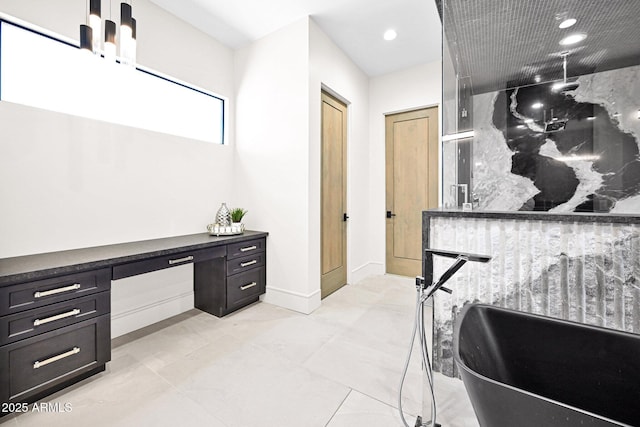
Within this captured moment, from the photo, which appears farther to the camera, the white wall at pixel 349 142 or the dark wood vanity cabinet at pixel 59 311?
the white wall at pixel 349 142

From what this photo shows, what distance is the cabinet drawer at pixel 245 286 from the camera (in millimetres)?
2766

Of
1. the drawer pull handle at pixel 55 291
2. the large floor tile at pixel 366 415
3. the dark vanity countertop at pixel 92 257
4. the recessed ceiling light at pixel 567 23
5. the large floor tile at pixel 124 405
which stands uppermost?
the recessed ceiling light at pixel 567 23

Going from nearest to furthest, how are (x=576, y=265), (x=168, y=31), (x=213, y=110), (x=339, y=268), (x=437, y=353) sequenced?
(x=576, y=265)
(x=437, y=353)
(x=168, y=31)
(x=213, y=110)
(x=339, y=268)

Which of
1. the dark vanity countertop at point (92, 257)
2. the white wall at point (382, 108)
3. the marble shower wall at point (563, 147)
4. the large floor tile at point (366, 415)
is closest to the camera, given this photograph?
the large floor tile at point (366, 415)

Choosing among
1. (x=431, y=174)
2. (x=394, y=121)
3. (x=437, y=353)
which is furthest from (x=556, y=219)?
(x=394, y=121)

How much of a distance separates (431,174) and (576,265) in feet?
8.44

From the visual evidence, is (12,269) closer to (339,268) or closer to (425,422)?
(425,422)

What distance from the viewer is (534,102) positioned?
9.68 ft

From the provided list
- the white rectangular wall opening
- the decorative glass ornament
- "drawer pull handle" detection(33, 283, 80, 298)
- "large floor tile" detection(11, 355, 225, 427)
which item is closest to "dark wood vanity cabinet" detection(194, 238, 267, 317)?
the decorative glass ornament

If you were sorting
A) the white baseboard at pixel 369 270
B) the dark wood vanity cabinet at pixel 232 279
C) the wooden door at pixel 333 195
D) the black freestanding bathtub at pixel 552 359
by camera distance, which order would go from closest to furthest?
the black freestanding bathtub at pixel 552 359
the dark wood vanity cabinet at pixel 232 279
the wooden door at pixel 333 195
the white baseboard at pixel 369 270

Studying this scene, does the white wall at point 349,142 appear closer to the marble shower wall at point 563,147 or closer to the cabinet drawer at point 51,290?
the marble shower wall at point 563,147

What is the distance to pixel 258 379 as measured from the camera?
5.98ft

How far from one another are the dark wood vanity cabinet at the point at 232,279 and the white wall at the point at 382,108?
1.97m

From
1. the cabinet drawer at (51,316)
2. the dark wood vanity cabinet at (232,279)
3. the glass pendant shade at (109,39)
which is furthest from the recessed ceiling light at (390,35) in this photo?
the cabinet drawer at (51,316)
